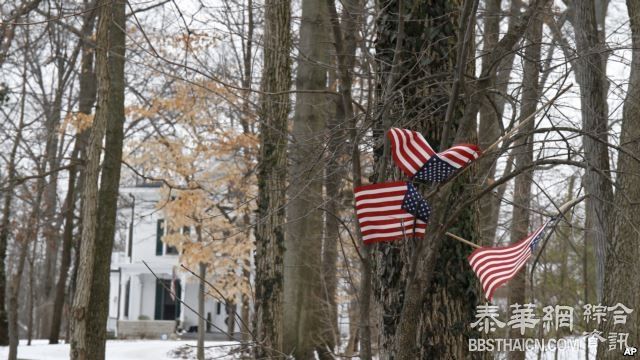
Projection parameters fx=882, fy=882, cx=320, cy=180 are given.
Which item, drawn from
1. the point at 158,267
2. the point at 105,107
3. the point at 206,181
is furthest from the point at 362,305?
the point at 158,267

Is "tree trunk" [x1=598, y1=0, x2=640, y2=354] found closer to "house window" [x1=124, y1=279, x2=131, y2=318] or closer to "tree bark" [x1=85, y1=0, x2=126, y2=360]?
"tree bark" [x1=85, y1=0, x2=126, y2=360]

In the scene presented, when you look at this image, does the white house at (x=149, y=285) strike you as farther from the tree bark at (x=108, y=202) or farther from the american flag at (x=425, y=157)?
the american flag at (x=425, y=157)

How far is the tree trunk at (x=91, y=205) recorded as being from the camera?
1251 cm

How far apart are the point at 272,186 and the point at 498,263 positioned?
4892 millimetres

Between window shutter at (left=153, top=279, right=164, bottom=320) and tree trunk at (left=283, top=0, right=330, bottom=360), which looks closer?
tree trunk at (left=283, top=0, right=330, bottom=360)

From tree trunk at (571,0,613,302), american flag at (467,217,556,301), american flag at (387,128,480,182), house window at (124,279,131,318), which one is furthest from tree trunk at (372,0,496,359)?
house window at (124,279,131,318)

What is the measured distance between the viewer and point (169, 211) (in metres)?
21.2

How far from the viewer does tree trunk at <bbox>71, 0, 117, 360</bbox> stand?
41.0 ft

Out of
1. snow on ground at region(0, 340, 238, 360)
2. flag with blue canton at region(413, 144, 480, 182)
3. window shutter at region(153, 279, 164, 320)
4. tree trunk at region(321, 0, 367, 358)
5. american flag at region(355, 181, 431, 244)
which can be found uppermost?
tree trunk at region(321, 0, 367, 358)

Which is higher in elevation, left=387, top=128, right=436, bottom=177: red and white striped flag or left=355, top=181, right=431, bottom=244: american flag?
left=387, top=128, right=436, bottom=177: red and white striped flag

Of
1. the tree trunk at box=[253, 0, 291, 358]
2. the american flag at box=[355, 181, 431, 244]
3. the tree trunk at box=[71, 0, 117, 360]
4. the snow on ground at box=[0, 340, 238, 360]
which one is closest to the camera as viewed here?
the american flag at box=[355, 181, 431, 244]

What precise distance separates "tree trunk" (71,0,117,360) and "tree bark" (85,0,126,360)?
149mm

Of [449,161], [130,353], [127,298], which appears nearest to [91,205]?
[449,161]

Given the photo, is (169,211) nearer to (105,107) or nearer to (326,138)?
(105,107)
